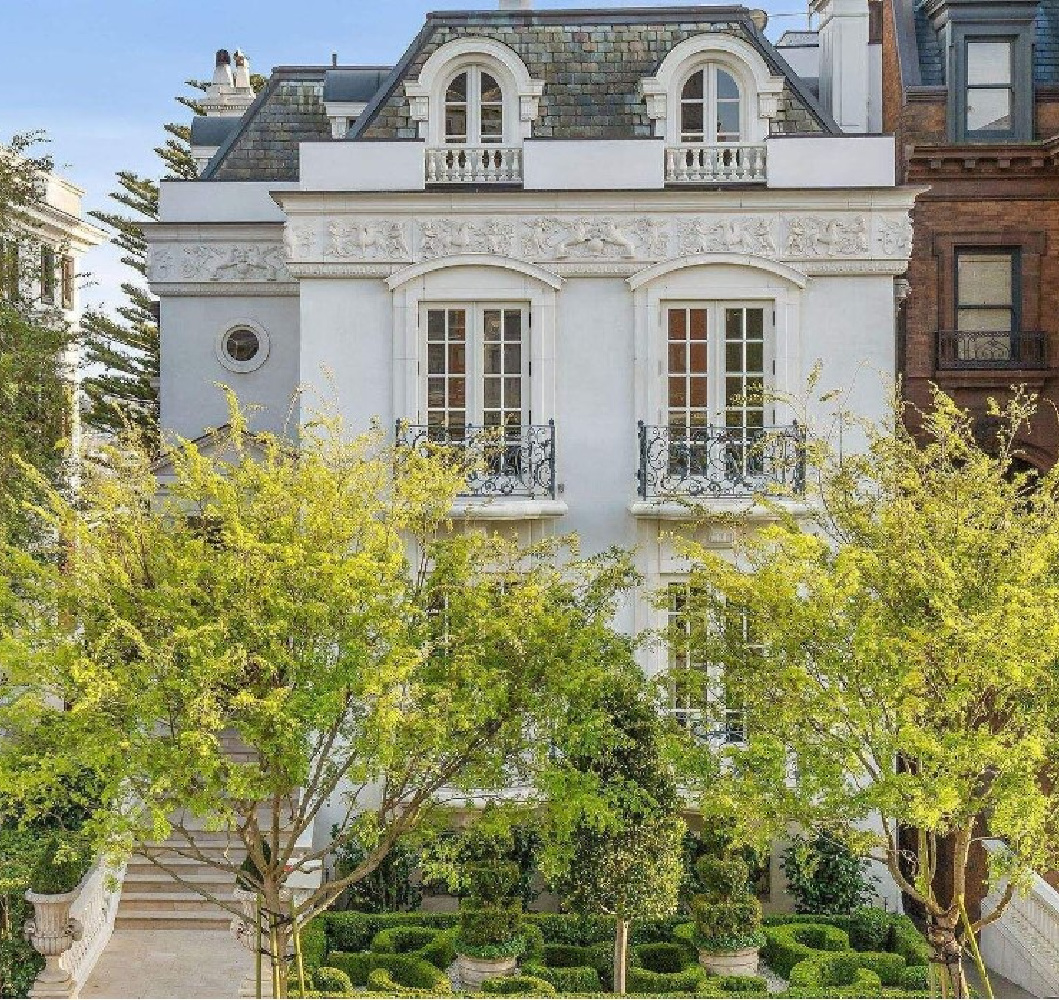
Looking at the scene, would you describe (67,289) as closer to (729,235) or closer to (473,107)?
(473,107)

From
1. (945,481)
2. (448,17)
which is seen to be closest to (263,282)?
(448,17)

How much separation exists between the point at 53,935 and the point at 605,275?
32.7 ft

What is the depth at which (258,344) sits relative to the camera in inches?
880

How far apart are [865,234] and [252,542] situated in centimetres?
956

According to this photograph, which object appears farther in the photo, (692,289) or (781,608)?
(692,289)

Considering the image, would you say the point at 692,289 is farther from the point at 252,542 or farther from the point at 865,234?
the point at 252,542

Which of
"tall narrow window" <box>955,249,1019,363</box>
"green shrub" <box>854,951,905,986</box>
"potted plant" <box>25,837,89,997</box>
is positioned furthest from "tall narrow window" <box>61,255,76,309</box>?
"green shrub" <box>854,951,905,986</box>

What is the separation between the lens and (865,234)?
18.6m

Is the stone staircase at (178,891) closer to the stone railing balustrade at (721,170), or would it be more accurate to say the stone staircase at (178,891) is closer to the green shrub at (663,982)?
the green shrub at (663,982)

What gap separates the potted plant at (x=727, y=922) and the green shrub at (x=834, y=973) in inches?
24.1

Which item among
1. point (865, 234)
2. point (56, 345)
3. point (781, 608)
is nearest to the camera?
point (781, 608)

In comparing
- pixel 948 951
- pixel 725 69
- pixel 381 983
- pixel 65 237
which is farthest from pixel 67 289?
pixel 948 951

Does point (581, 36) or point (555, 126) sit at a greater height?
point (581, 36)

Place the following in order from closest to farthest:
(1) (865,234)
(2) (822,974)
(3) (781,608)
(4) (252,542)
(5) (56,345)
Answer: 1. (4) (252,542)
2. (3) (781,608)
3. (2) (822,974)
4. (1) (865,234)
5. (5) (56,345)
